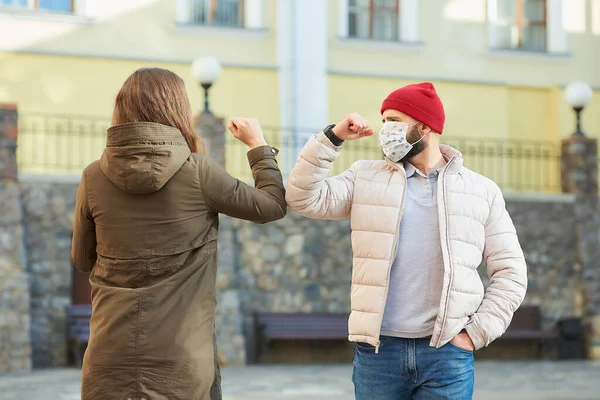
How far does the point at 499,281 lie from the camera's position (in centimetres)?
399

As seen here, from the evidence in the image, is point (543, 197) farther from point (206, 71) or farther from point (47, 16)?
point (47, 16)

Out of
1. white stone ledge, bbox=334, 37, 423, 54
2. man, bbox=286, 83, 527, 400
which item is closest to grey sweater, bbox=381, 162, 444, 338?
man, bbox=286, 83, 527, 400

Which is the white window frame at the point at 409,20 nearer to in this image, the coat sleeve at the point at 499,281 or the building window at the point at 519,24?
the building window at the point at 519,24

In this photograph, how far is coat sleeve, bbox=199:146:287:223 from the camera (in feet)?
11.3

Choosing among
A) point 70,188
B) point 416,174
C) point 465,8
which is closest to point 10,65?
point 70,188

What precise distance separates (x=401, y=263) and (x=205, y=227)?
0.79m

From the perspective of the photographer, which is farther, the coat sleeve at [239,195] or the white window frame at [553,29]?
the white window frame at [553,29]

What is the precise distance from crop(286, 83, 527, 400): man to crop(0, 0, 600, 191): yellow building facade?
1001 centimetres

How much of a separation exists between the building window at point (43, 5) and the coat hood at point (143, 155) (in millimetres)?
12316

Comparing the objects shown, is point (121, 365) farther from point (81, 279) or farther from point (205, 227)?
point (81, 279)

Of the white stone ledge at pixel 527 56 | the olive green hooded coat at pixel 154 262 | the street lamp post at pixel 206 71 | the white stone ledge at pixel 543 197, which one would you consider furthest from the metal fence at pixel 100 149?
the olive green hooded coat at pixel 154 262

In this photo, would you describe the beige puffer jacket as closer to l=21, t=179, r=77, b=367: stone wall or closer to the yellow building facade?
l=21, t=179, r=77, b=367: stone wall

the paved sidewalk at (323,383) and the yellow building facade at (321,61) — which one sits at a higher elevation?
the yellow building facade at (321,61)

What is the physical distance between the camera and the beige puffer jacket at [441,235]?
380 centimetres
